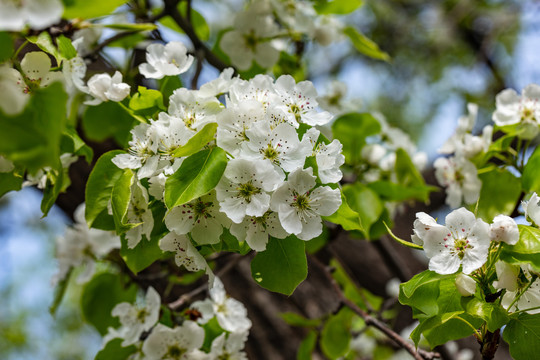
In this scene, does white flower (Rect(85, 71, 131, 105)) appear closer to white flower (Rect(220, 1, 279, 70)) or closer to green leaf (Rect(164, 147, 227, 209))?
green leaf (Rect(164, 147, 227, 209))

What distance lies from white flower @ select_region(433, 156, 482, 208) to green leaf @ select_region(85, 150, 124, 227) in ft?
2.98

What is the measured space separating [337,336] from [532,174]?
2.55 feet

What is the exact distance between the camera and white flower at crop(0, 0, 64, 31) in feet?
2.06

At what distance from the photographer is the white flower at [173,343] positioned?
1.15 m

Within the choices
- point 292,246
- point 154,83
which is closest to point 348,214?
point 292,246

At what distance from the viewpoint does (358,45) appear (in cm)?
172

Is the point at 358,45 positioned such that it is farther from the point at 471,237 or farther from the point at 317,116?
the point at 471,237

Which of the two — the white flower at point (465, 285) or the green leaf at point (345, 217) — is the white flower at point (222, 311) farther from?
the white flower at point (465, 285)

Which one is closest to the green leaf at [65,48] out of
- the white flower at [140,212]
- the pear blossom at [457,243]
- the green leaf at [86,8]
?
the green leaf at [86,8]

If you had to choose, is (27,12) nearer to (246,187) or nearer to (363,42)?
(246,187)

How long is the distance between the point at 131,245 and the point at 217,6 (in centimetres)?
322

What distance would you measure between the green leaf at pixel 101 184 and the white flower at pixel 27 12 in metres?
0.36

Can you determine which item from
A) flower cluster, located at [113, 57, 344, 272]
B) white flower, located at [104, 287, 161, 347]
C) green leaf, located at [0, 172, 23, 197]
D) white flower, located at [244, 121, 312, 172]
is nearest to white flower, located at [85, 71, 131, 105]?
flower cluster, located at [113, 57, 344, 272]

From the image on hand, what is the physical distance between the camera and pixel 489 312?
0.83 metres
